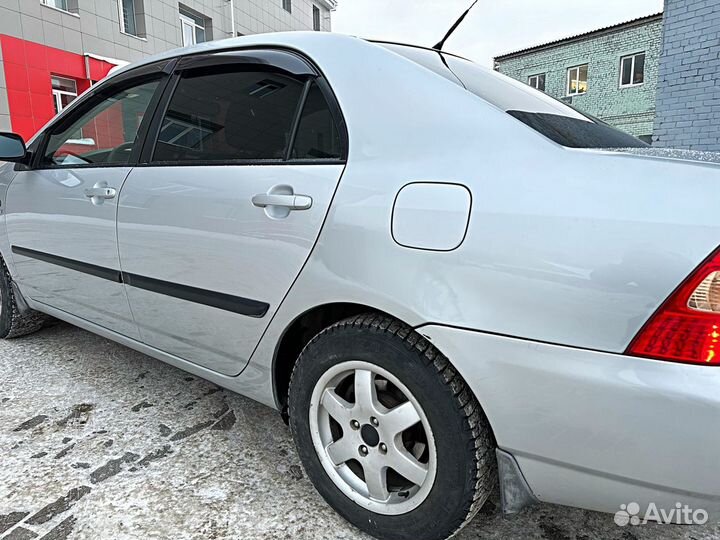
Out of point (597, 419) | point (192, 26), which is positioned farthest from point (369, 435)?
point (192, 26)

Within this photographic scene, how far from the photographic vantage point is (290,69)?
5.66 ft

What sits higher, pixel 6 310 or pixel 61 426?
pixel 6 310

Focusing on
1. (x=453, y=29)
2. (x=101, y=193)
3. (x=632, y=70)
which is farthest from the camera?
(x=632, y=70)

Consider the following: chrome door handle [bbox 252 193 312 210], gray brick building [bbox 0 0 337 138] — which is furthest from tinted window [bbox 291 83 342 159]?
gray brick building [bbox 0 0 337 138]

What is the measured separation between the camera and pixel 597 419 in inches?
43.1

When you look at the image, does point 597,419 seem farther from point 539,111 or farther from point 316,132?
point 316,132

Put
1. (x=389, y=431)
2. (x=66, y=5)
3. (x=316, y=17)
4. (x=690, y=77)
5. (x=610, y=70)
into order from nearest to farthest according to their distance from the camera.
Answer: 1. (x=389, y=431)
2. (x=690, y=77)
3. (x=66, y=5)
4. (x=610, y=70)
5. (x=316, y=17)

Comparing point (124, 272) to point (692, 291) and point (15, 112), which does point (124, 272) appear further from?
point (15, 112)

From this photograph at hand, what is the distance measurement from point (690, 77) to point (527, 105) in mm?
6213

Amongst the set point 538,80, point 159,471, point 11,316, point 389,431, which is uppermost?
point 538,80

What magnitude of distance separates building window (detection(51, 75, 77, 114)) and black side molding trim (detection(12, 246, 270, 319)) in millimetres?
10916

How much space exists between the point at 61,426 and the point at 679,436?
2163mm

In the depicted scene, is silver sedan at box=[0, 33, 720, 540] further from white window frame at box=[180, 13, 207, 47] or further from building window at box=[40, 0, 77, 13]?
white window frame at box=[180, 13, 207, 47]

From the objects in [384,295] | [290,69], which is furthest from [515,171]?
[290,69]
